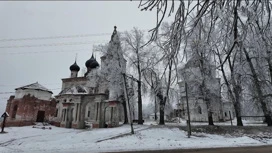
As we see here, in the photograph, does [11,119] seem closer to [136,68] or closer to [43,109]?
[43,109]

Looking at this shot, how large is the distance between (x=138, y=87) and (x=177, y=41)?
24255 millimetres

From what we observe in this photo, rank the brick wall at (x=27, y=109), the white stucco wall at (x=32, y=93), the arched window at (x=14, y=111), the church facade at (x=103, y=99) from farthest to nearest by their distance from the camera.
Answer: the white stucco wall at (x=32, y=93) → the arched window at (x=14, y=111) → the brick wall at (x=27, y=109) → the church facade at (x=103, y=99)

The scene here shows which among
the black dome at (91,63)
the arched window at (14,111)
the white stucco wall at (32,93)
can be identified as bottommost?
the arched window at (14,111)

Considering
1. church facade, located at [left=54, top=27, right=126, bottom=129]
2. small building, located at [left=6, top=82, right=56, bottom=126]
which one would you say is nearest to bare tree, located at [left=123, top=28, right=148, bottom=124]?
church facade, located at [left=54, top=27, right=126, bottom=129]

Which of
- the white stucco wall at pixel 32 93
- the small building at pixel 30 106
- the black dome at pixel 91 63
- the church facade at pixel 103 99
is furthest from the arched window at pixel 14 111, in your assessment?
the black dome at pixel 91 63

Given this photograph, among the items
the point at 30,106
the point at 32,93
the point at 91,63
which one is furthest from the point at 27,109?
the point at 91,63

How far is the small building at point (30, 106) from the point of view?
30547mm

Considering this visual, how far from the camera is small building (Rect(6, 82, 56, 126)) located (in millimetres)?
30547

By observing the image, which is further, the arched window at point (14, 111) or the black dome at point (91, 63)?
the black dome at point (91, 63)

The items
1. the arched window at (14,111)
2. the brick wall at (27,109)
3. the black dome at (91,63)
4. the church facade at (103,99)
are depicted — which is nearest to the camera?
the church facade at (103,99)

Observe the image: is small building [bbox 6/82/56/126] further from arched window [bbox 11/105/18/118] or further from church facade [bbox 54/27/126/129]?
church facade [bbox 54/27/126/129]

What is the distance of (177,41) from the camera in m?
2.37

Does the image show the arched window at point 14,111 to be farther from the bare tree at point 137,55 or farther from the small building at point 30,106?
the bare tree at point 137,55

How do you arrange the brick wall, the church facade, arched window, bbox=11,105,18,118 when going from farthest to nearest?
arched window, bbox=11,105,18,118 < the brick wall < the church facade
